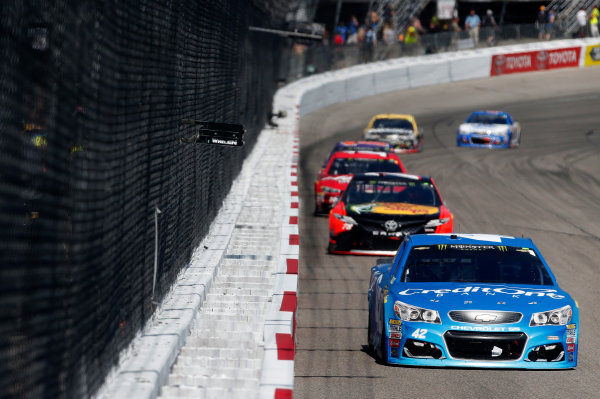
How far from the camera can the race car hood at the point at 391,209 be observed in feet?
54.1

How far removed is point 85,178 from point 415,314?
419cm

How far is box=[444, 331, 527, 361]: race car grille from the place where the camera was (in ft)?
31.3

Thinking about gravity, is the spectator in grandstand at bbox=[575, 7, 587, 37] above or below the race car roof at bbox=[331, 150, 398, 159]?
above

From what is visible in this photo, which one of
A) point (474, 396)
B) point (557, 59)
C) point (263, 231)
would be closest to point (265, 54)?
point (263, 231)

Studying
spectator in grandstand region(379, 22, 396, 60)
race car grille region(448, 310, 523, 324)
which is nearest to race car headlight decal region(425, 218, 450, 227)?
race car grille region(448, 310, 523, 324)

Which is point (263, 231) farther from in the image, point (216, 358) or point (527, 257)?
point (216, 358)

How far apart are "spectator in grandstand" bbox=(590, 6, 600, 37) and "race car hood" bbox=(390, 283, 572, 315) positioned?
48162 mm

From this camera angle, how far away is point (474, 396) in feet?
29.1

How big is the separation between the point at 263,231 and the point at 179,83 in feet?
17.5

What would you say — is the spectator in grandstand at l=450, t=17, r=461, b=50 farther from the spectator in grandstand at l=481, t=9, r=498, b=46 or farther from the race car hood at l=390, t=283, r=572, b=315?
the race car hood at l=390, t=283, r=572, b=315

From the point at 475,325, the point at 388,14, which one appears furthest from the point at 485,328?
the point at 388,14

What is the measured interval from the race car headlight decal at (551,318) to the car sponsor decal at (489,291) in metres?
0.26

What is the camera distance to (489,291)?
10.1 meters

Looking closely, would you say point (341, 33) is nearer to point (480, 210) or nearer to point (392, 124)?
point (392, 124)
